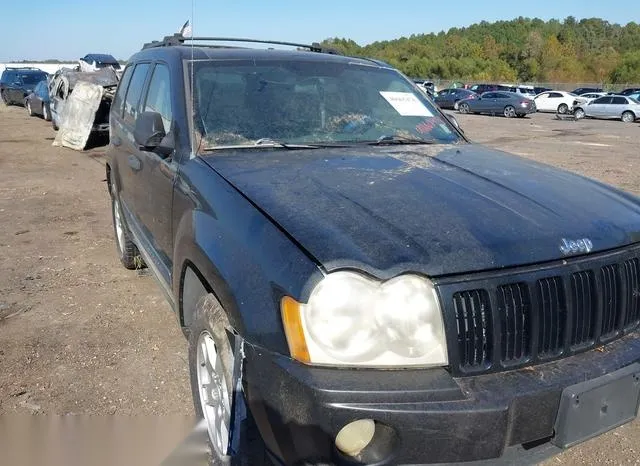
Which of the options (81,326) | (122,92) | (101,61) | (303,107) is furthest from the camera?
(101,61)

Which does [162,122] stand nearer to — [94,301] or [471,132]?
[94,301]

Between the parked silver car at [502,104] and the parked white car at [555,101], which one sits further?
the parked white car at [555,101]

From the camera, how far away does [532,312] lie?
205 cm

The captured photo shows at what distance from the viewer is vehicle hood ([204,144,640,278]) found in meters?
2.02

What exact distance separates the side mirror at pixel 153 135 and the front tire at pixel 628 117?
32378mm

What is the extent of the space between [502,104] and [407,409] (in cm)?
3402

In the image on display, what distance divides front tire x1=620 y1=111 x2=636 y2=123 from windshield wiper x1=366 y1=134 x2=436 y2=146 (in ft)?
103

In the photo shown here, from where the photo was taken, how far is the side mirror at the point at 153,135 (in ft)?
10.4

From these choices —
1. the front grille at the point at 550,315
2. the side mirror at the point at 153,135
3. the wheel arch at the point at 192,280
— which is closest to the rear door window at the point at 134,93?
the side mirror at the point at 153,135

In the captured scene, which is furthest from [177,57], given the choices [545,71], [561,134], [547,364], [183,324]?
[545,71]

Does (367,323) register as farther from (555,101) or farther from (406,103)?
(555,101)

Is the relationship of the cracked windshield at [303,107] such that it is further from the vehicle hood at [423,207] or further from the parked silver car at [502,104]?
the parked silver car at [502,104]

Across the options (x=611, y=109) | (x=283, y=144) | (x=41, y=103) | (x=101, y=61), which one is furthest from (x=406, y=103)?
(x=611, y=109)

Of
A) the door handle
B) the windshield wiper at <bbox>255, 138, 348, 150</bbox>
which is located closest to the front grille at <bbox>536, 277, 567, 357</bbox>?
the windshield wiper at <bbox>255, 138, 348, 150</bbox>
